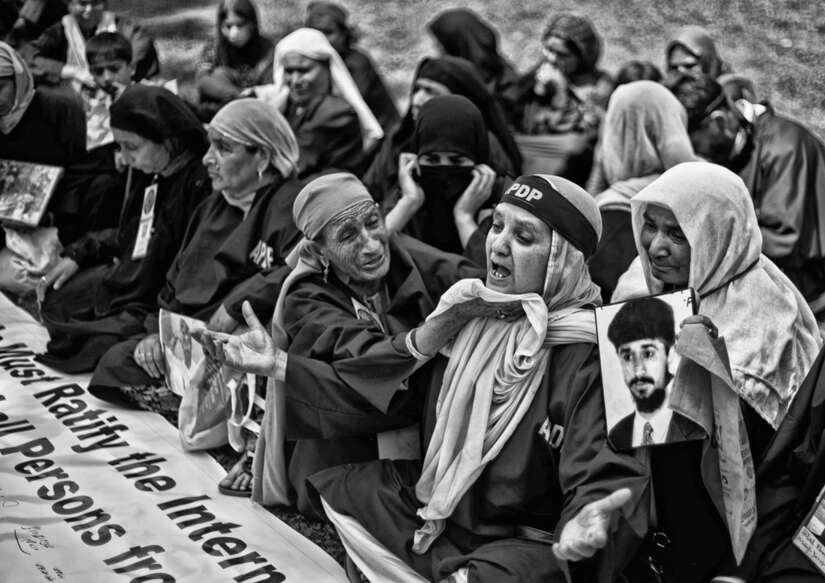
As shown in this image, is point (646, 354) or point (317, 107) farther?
point (317, 107)

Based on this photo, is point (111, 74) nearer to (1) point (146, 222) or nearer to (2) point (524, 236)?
(1) point (146, 222)

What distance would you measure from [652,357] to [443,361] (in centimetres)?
81

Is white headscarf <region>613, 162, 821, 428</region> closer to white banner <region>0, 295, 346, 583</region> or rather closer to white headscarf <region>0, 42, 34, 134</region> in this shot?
white banner <region>0, 295, 346, 583</region>

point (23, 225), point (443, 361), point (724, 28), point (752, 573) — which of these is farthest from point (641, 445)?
point (724, 28)

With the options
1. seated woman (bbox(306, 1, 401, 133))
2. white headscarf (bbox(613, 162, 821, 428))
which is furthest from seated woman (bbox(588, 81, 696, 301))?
seated woman (bbox(306, 1, 401, 133))

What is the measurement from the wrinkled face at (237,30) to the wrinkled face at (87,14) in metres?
1.15

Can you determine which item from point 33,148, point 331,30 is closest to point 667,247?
point 33,148

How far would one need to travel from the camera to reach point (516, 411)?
11.6ft

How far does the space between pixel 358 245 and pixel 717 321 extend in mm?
1432

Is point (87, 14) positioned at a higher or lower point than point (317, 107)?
higher

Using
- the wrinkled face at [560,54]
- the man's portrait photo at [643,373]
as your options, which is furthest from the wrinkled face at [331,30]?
the man's portrait photo at [643,373]

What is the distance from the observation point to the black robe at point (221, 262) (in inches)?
204

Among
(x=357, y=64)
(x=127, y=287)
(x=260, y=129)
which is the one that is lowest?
(x=127, y=287)

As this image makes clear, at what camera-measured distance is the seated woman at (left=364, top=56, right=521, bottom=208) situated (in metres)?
6.51
